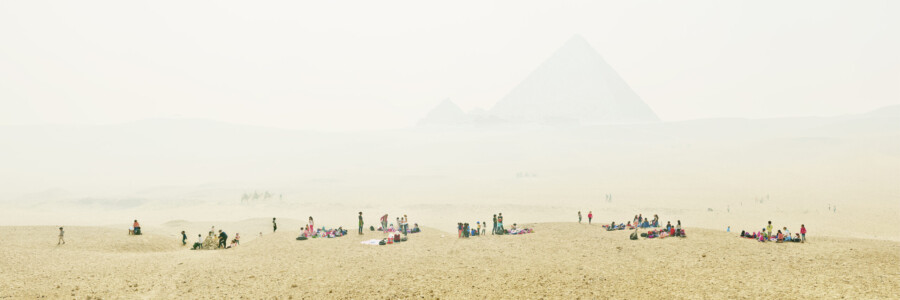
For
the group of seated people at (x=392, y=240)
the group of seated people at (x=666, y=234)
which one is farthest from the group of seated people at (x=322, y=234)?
the group of seated people at (x=666, y=234)

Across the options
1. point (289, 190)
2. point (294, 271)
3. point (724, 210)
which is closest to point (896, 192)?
point (724, 210)

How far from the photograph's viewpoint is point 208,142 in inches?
6206

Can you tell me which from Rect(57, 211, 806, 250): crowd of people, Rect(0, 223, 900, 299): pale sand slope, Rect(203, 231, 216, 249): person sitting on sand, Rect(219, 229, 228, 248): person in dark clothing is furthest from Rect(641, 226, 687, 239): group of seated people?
Rect(203, 231, 216, 249): person sitting on sand

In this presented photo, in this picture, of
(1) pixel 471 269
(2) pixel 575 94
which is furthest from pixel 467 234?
(2) pixel 575 94

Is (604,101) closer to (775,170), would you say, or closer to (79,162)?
(775,170)

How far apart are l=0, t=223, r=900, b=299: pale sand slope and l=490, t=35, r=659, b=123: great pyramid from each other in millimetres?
146122

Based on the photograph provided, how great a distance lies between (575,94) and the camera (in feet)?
547

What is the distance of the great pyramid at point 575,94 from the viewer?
527 ft

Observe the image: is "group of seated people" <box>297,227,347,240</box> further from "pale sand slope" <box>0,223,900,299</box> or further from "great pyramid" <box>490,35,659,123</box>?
"great pyramid" <box>490,35,659,123</box>

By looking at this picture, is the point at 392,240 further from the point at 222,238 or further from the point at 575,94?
the point at 575,94

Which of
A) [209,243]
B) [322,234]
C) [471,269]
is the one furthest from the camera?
[322,234]

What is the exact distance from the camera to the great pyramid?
16075 cm

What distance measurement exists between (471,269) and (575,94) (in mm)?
158121

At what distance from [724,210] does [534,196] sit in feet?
50.7
